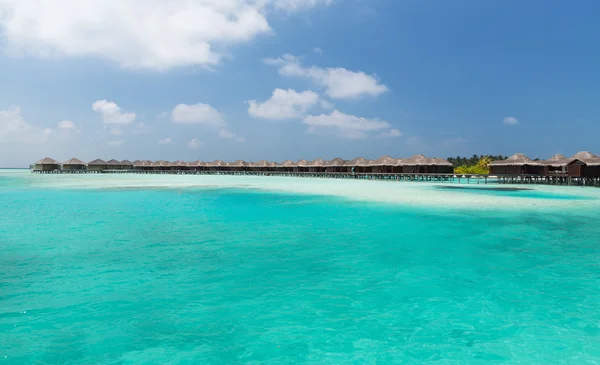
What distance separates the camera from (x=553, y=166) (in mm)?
37500

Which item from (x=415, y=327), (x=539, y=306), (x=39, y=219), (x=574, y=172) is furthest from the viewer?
(x=574, y=172)

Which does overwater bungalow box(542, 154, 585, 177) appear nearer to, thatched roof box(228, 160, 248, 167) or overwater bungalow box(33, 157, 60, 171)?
thatched roof box(228, 160, 248, 167)

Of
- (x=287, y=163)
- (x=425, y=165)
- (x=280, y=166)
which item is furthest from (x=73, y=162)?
(x=425, y=165)

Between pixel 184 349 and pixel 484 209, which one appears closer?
pixel 184 349

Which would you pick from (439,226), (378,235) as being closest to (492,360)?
(378,235)

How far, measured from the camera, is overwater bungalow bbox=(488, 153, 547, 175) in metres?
35.1

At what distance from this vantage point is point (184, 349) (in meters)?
4.14

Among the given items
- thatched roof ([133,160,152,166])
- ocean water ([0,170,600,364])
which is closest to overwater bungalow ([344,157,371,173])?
ocean water ([0,170,600,364])

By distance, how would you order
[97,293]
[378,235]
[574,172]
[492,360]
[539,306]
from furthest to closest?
[574,172] < [378,235] < [97,293] < [539,306] < [492,360]

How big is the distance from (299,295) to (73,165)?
72.4 metres

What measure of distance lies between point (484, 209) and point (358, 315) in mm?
13000

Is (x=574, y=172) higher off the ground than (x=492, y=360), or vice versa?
(x=574, y=172)

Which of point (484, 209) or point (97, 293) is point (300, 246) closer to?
point (97, 293)

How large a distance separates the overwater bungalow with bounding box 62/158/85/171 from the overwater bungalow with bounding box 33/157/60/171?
46.2 inches
